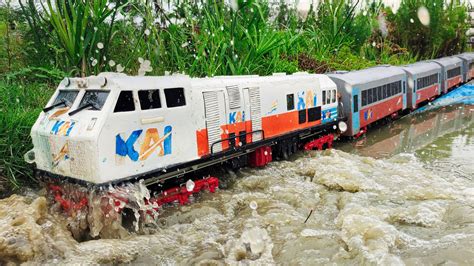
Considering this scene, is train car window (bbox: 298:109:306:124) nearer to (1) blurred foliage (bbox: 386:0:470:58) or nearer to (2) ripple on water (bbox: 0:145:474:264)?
(2) ripple on water (bbox: 0:145:474:264)

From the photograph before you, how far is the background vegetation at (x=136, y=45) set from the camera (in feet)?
31.8

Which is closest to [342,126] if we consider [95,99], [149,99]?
[149,99]

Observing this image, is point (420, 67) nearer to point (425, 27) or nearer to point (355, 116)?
point (355, 116)

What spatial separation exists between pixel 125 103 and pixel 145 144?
74 cm

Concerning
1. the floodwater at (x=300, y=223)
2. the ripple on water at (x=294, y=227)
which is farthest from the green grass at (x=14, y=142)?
the ripple on water at (x=294, y=227)

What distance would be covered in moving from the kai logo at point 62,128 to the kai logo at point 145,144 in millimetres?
815

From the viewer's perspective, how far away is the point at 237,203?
8.30m

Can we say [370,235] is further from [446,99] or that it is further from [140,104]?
[446,99]

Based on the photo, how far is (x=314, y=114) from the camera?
38.5ft

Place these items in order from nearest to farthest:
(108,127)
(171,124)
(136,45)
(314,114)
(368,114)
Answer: (108,127)
(171,124)
(136,45)
(314,114)
(368,114)

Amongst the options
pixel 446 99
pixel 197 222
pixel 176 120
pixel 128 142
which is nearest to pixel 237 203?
pixel 197 222

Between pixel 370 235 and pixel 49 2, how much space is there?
8108 millimetres

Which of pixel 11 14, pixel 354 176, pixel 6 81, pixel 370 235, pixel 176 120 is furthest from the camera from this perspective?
pixel 11 14

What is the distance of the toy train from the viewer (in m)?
6.76
